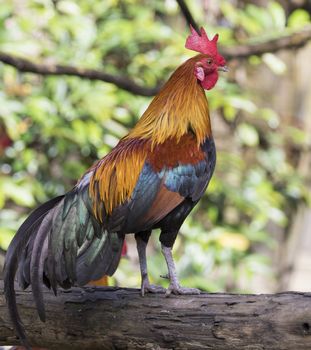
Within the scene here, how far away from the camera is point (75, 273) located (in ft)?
9.70

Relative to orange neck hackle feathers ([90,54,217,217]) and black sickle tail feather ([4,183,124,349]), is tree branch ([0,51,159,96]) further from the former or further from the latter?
black sickle tail feather ([4,183,124,349])

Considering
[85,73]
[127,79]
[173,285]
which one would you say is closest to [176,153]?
[173,285]

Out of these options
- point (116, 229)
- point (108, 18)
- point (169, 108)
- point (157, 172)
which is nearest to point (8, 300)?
point (116, 229)

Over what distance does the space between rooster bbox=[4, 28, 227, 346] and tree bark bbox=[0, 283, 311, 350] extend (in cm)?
12

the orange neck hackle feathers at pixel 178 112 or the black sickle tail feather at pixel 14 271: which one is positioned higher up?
the orange neck hackle feathers at pixel 178 112

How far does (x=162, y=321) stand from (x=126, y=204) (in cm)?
45

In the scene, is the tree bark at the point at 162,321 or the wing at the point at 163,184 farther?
the wing at the point at 163,184

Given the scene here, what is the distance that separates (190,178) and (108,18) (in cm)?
282

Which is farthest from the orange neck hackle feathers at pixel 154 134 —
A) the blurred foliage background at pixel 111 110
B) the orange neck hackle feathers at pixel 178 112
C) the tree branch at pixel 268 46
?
the tree branch at pixel 268 46

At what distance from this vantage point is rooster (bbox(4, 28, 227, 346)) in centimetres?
295

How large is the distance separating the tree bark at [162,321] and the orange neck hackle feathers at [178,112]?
0.60 m

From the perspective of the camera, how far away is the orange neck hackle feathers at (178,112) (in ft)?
10.7

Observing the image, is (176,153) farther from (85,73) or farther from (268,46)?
(268,46)

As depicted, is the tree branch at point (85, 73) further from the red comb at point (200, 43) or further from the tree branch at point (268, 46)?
the red comb at point (200, 43)
